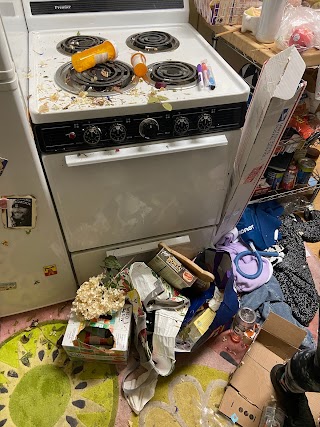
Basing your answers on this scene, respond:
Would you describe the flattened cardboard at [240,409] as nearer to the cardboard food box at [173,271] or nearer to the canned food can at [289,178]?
the cardboard food box at [173,271]

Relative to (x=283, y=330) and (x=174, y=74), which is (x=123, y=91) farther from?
(x=283, y=330)

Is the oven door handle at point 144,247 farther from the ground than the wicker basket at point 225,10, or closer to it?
closer to it

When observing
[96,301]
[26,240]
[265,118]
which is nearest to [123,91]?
[265,118]

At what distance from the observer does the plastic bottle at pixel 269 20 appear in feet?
3.88

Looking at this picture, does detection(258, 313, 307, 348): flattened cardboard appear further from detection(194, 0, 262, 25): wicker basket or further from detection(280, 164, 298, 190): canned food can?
detection(194, 0, 262, 25): wicker basket

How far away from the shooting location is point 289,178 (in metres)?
1.77

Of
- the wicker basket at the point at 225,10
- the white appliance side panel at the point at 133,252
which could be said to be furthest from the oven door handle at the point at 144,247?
the wicker basket at the point at 225,10

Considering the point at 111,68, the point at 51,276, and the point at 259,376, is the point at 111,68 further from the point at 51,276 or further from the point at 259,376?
the point at 259,376

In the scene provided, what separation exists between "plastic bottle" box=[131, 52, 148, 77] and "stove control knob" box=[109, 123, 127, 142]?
0.22 meters

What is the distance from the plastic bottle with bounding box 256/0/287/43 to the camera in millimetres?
1182

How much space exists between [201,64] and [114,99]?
35 cm

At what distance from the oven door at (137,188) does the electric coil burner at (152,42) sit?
1.37 ft

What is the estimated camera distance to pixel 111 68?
1131 millimetres

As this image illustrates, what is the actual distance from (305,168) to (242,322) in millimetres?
863
